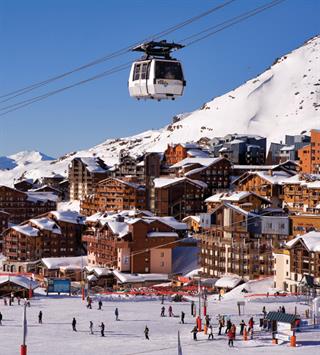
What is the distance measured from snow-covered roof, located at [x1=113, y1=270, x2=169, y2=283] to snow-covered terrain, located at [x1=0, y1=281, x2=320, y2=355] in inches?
744

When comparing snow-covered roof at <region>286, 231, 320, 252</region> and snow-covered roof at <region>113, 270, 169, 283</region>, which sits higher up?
snow-covered roof at <region>286, 231, 320, 252</region>

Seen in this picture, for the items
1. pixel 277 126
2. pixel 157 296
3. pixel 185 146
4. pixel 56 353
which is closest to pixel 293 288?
pixel 157 296

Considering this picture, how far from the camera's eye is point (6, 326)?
117 feet

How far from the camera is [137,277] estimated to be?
65.5 meters

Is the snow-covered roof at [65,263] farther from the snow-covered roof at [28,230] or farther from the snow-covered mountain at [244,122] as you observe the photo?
the snow-covered mountain at [244,122]

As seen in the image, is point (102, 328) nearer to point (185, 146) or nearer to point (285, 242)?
point (285, 242)

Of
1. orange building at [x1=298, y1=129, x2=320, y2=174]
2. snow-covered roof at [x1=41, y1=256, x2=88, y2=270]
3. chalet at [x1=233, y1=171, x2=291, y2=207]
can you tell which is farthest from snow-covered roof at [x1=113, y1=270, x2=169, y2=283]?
orange building at [x1=298, y1=129, x2=320, y2=174]

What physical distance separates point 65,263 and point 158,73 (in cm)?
5450

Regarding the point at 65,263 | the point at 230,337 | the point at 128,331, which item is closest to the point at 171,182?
the point at 65,263

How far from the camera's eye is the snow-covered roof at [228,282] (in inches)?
2295

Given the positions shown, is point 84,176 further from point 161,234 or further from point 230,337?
point 230,337

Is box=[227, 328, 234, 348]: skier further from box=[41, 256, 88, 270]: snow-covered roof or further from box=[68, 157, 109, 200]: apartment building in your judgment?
box=[68, 157, 109, 200]: apartment building

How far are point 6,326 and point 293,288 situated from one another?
24592 mm

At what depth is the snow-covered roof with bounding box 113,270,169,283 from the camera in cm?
6500
